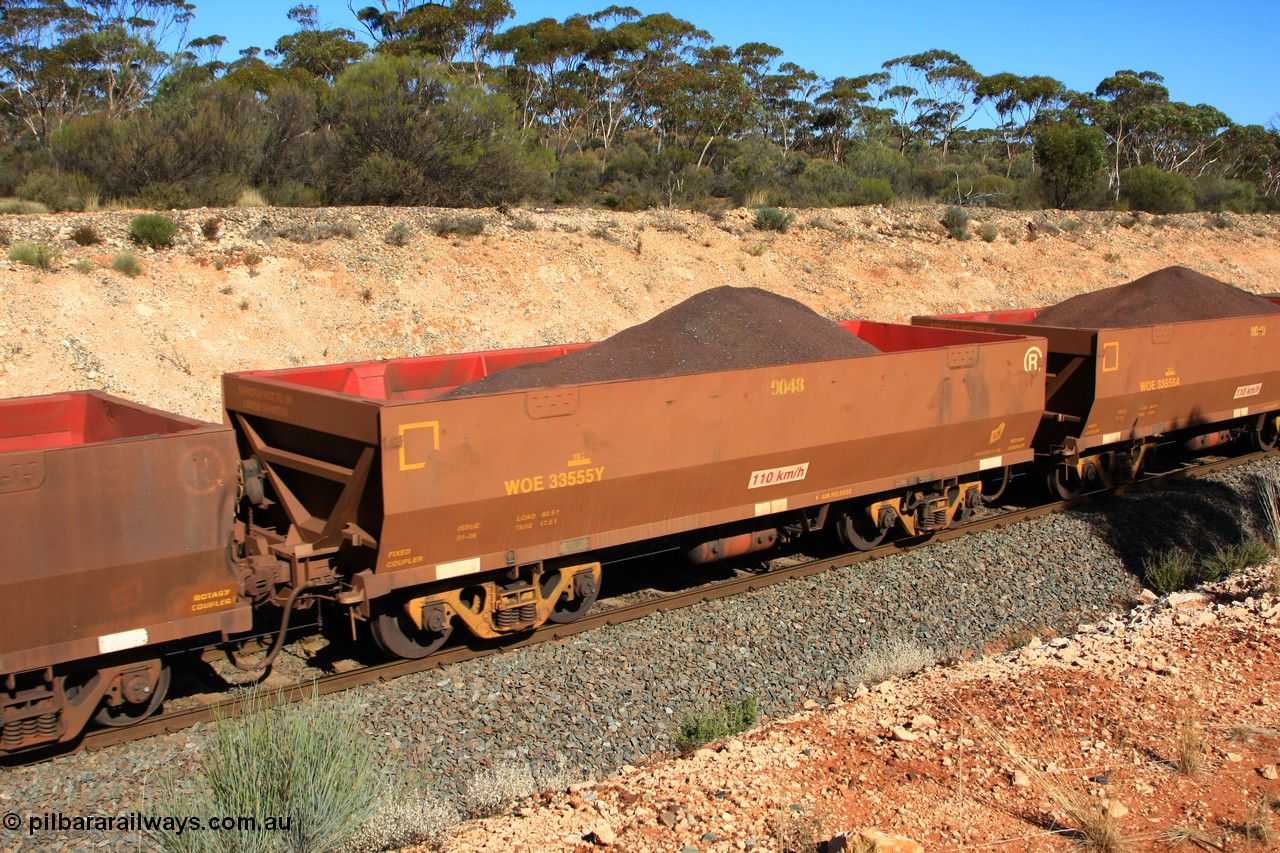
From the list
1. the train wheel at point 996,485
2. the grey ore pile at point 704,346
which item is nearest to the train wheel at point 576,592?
the grey ore pile at point 704,346

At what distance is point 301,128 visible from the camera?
2875 cm

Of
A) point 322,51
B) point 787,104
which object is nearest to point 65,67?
point 322,51

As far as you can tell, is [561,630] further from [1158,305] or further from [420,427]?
[1158,305]

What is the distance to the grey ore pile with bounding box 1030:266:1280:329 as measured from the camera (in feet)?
44.9

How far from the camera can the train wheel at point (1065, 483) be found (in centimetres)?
1274

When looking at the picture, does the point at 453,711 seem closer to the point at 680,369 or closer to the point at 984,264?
the point at 680,369

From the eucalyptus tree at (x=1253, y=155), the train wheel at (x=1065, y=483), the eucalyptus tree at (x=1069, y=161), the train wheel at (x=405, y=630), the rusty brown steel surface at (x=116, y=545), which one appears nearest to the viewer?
the rusty brown steel surface at (x=116, y=545)

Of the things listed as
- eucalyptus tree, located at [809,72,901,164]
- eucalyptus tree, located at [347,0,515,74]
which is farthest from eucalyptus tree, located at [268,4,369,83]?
eucalyptus tree, located at [809,72,901,164]

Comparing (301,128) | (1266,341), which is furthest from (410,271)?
(1266,341)

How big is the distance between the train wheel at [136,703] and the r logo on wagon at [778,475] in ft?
16.3

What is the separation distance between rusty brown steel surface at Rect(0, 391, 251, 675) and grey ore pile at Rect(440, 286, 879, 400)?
95.7 inches

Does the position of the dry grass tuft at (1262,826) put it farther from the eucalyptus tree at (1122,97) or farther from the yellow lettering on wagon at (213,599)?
the eucalyptus tree at (1122,97)

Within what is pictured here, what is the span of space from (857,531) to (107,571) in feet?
24.3

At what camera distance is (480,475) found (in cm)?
742
